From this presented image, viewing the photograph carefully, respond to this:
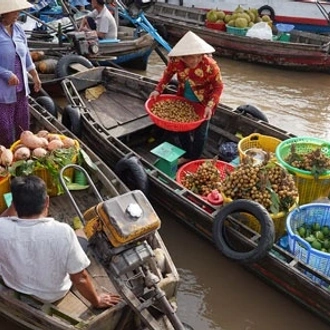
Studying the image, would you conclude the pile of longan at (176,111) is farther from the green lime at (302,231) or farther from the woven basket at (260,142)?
the green lime at (302,231)

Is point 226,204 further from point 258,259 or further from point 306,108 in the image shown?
point 306,108

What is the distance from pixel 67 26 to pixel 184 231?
18.5 ft

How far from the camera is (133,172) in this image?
5039mm

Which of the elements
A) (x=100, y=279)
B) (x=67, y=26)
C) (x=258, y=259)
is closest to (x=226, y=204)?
(x=258, y=259)

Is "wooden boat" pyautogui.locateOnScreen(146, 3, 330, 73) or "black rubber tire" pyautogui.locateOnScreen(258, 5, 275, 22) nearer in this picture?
"wooden boat" pyautogui.locateOnScreen(146, 3, 330, 73)

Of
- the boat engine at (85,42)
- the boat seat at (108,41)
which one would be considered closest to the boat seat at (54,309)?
the boat engine at (85,42)

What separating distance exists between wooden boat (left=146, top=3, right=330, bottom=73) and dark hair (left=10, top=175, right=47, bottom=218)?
803 centimetres

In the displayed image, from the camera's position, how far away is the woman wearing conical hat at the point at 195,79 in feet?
16.9

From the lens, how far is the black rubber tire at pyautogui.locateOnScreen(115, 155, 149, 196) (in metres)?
5.02

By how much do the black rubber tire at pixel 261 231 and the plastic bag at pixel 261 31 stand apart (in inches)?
265

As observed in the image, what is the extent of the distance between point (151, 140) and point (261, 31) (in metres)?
5.11

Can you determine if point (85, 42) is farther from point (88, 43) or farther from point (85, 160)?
point (85, 160)

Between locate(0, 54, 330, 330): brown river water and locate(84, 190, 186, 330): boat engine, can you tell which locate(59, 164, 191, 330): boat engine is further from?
locate(0, 54, 330, 330): brown river water

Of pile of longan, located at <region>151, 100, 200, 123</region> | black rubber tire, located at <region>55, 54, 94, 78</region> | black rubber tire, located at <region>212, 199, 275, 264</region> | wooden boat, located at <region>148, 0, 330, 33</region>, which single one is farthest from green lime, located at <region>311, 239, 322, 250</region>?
wooden boat, located at <region>148, 0, 330, 33</region>
